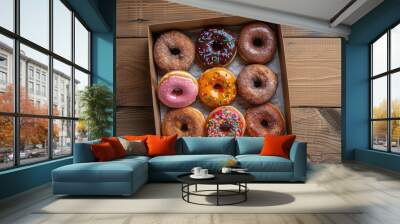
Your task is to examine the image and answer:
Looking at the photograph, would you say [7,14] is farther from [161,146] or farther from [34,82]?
[161,146]

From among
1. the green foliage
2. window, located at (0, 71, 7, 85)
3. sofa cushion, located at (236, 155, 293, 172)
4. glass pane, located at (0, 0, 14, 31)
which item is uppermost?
glass pane, located at (0, 0, 14, 31)

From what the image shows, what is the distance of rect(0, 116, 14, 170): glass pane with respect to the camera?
393 centimetres

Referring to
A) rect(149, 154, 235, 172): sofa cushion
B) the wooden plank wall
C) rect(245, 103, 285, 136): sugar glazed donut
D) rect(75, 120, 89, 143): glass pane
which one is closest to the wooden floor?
rect(149, 154, 235, 172): sofa cushion

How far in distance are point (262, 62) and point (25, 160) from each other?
4.12 m

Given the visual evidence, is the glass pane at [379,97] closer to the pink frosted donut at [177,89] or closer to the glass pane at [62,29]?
the pink frosted donut at [177,89]

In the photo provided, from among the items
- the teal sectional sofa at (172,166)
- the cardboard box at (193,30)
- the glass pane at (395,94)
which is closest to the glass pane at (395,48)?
the glass pane at (395,94)

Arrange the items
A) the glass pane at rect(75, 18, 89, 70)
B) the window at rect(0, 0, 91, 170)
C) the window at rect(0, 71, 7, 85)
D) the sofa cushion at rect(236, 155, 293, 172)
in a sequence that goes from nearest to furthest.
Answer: the window at rect(0, 71, 7, 85) < the window at rect(0, 0, 91, 170) < the sofa cushion at rect(236, 155, 293, 172) < the glass pane at rect(75, 18, 89, 70)

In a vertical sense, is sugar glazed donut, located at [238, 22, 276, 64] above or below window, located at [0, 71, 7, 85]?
above

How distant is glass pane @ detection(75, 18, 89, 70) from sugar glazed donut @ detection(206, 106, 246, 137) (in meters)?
2.40

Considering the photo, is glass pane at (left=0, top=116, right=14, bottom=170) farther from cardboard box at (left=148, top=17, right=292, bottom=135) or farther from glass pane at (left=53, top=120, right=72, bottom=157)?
cardboard box at (left=148, top=17, right=292, bottom=135)

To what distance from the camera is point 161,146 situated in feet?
17.7

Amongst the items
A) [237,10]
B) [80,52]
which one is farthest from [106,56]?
[237,10]

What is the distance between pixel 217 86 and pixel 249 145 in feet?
5.02

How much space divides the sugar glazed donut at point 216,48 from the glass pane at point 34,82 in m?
2.69
